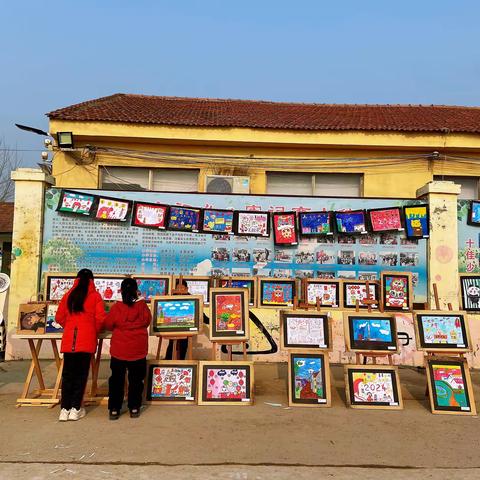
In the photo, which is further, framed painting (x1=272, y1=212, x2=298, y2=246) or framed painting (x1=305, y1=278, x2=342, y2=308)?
framed painting (x1=272, y1=212, x2=298, y2=246)

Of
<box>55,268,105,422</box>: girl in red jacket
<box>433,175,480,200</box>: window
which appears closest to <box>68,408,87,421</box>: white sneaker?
<box>55,268,105,422</box>: girl in red jacket

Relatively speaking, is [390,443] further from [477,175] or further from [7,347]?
[477,175]

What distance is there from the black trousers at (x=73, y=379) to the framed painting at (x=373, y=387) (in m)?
3.23

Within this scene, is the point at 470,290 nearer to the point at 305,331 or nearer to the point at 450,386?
the point at 450,386

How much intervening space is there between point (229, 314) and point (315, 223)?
3.22 metres

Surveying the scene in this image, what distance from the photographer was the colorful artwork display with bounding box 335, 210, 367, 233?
9102mm

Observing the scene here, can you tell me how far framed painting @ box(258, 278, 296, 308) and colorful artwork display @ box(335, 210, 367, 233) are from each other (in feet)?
4.49

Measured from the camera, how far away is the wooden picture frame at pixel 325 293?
881cm

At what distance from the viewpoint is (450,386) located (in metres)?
6.17

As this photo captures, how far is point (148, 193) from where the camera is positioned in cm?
934

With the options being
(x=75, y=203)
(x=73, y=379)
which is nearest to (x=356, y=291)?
(x=73, y=379)

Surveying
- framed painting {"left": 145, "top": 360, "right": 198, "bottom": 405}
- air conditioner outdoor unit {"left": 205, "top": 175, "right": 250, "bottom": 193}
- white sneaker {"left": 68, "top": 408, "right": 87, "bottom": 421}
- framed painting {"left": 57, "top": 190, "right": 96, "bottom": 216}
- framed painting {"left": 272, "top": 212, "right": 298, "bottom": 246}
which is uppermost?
air conditioner outdoor unit {"left": 205, "top": 175, "right": 250, "bottom": 193}

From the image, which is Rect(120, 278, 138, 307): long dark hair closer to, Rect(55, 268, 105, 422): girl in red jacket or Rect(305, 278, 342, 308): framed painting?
Rect(55, 268, 105, 422): girl in red jacket

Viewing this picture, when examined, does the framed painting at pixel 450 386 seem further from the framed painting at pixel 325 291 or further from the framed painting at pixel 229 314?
the framed painting at pixel 325 291
